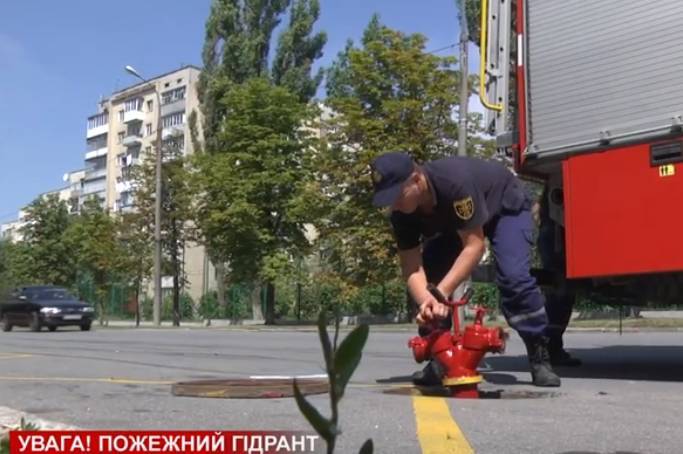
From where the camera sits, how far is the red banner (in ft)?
7.22

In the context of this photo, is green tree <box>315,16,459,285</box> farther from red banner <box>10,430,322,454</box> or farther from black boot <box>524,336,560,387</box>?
red banner <box>10,430,322,454</box>

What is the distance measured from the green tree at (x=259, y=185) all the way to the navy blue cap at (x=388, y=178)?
26.6 meters

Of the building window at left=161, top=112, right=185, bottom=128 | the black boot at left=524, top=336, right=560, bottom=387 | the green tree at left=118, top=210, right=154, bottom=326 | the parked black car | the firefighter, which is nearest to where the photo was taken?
the firefighter

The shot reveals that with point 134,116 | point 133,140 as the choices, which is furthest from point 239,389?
point 134,116

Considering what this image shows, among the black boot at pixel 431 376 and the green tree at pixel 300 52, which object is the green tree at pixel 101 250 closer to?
the green tree at pixel 300 52

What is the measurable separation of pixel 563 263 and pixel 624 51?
1.72 m

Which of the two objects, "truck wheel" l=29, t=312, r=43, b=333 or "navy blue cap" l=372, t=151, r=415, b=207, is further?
"truck wheel" l=29, t=312, r=43, b=333

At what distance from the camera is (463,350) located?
498 cm

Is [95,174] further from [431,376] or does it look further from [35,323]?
[431,376]

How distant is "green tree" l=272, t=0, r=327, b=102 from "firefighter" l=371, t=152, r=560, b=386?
39.8 m

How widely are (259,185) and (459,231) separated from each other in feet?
88.2

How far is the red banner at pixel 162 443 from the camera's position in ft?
7.22

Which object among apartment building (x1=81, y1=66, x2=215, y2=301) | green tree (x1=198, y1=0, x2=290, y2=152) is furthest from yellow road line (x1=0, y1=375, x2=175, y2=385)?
apartment building (x1=81, y1=66, x2=215, y2=301)

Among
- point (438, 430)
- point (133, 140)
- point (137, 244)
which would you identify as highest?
point (133, 140)
